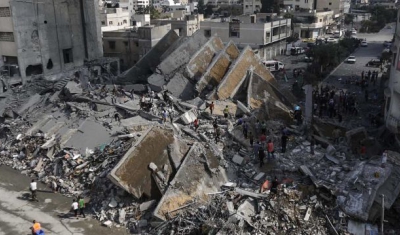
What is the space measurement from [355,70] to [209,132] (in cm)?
1962

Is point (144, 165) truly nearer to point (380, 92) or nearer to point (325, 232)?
point (325, 232)

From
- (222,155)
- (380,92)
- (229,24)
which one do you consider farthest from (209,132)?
(229,24)

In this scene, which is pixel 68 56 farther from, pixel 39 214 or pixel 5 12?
pixel 39 214

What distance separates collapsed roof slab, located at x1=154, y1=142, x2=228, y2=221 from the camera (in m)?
12.6

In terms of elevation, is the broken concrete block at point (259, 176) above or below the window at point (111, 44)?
below

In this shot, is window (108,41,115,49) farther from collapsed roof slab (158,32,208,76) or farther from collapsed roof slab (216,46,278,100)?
collapsed roof slab (216,46,278,100)

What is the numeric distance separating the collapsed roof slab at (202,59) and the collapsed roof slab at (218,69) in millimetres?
606

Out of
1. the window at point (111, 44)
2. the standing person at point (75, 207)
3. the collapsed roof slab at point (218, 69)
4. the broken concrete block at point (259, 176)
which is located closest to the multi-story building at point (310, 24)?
the window at point (111, 44)

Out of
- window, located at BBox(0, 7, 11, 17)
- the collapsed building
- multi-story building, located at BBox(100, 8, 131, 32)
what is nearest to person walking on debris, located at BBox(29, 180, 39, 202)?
the collapsed building

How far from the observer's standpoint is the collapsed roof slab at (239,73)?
20578 mm

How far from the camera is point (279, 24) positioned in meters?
40.6

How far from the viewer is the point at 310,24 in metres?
52.7

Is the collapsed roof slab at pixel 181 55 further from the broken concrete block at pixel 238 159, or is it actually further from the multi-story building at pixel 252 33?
the multi-story building at pixel 252 33

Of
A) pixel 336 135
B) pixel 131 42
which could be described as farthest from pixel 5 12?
pixel 336 135
